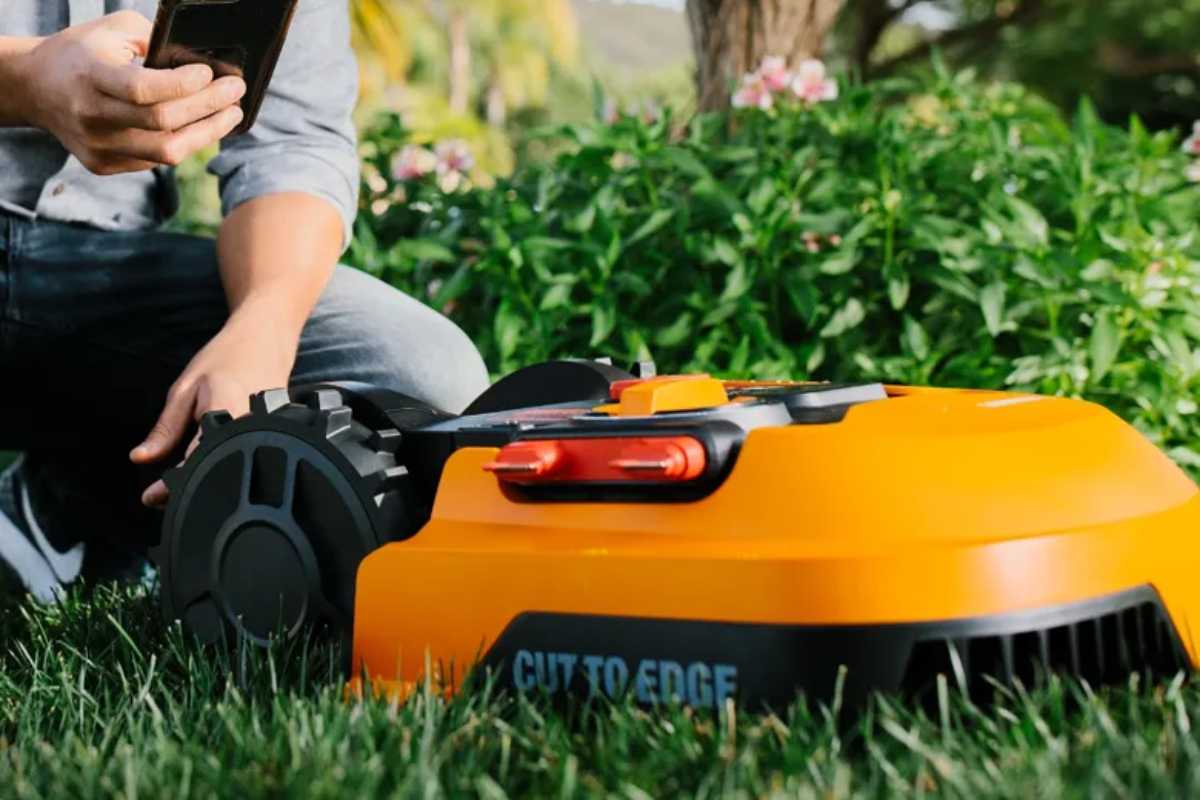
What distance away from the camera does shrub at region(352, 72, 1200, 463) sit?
8.83ft

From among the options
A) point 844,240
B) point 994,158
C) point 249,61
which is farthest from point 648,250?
point 249,61

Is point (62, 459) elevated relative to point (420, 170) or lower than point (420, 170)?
lower

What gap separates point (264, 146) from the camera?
2.18 m

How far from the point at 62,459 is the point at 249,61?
3.08 feet

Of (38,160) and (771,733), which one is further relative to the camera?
(38,160)

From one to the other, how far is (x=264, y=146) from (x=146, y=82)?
0.63 metres

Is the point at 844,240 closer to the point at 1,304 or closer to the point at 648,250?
the point at 648,250

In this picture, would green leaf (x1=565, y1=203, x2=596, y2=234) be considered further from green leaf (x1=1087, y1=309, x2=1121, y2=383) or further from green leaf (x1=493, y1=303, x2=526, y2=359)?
green leaf (x1=1087, y1=309, x2=1121, y2=383)

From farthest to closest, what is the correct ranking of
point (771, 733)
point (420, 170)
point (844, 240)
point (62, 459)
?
point (420, 170) < point (844, 240) < point (62, 459) < point (771, 733)

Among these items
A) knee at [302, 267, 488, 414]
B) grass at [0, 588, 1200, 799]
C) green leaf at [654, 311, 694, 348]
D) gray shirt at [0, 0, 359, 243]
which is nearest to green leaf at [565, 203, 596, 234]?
green leaf at [654, 311, 694, 348]

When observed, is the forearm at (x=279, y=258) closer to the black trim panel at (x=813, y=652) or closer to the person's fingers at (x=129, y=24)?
the person's fingers at (x=129, y=24)

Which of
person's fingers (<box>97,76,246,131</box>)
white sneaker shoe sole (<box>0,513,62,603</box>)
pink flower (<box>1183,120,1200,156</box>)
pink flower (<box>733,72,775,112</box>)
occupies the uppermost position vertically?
person's fingers (<box>97,76,246,131</box>)

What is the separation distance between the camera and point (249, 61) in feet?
5.46

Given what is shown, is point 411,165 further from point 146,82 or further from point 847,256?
point 146,82
